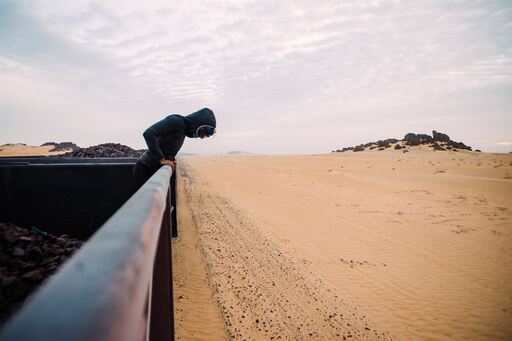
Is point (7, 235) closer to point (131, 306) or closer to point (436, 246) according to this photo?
point (131, 306)

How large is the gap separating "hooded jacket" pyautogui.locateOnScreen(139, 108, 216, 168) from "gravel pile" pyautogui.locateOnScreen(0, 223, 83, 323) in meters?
1.49

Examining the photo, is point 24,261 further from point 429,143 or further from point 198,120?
point 429,143

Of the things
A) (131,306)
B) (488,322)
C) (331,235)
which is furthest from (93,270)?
(331,235)

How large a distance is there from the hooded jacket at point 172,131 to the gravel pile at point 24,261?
58.5 inches

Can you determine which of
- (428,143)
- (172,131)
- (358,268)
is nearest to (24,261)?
(172,131)

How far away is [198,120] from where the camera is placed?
14.4 ft

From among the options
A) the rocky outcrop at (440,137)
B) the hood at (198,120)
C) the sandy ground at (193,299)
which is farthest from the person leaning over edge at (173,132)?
the rocky outcrop at (440,137)

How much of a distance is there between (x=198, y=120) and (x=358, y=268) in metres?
3.63

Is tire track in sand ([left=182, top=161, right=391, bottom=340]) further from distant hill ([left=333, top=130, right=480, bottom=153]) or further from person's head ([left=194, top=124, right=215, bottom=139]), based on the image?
distant hill ([left=333, top=130, right=480, bottom=153])

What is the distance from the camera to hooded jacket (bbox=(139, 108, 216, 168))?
3901 mm

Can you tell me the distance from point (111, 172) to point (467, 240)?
7534 millimetres

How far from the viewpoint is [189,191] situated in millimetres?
12656

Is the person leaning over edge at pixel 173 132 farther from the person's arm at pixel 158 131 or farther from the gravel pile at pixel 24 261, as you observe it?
the gravel pile at pixel 24 261

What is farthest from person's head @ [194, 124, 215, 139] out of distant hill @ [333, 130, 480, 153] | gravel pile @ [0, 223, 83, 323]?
distant hill @ [333, 130, 480, 153]
